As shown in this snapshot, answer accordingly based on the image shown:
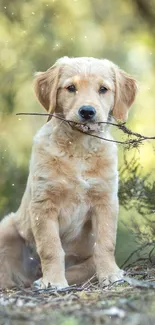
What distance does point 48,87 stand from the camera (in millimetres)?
5418

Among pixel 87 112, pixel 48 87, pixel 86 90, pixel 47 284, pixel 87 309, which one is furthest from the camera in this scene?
pixel 48 87

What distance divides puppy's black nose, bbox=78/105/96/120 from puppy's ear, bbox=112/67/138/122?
504 millimetres

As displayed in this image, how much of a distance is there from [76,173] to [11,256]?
0.98 m

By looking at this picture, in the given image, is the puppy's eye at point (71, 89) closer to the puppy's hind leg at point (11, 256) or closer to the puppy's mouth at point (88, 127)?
the puppy's mouth at point (88, 127)

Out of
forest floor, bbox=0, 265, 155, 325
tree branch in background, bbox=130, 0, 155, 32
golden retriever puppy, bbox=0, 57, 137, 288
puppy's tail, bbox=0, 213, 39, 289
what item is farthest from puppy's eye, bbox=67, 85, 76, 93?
tree branch in background, bbox=130, 0, 155, 32

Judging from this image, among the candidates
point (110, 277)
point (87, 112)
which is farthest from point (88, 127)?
point (110, 277)

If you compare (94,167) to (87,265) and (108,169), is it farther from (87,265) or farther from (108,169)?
(87,265)

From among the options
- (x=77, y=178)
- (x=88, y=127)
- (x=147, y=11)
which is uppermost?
(x=147, y=11)

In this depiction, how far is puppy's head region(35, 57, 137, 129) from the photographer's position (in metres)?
4.94

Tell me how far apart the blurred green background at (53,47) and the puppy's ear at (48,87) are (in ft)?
11.5

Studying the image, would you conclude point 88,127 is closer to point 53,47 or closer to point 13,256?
point 13,256

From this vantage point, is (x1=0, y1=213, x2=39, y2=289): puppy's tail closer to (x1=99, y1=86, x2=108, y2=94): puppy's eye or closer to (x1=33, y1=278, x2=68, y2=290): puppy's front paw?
(x1=33, y1=278, x2=68, y2=290): puppy's front paw

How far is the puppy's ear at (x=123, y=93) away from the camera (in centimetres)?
537

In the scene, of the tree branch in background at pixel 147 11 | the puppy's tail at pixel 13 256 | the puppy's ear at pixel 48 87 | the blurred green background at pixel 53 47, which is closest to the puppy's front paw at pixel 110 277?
the puppy's tail at pixel 13 256
